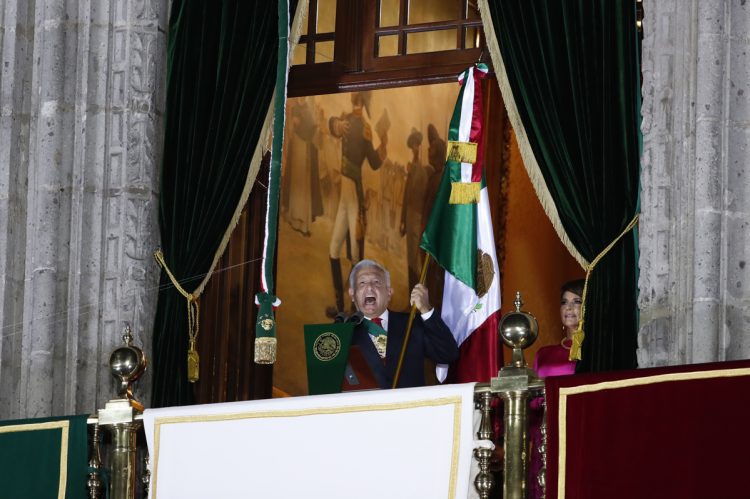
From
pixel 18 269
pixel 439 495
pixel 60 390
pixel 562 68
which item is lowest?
pixel 439 495

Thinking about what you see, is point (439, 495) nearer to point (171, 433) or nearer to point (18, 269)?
point (171, 433)

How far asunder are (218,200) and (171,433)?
1.49 metres

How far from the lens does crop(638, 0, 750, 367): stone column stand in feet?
21.9

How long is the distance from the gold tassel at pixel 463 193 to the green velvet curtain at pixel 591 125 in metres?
0.44

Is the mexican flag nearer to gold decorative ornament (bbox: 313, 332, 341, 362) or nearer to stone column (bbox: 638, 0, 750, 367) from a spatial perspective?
A: gold decorative ornament (bbox: 313, 332, 341, 362)

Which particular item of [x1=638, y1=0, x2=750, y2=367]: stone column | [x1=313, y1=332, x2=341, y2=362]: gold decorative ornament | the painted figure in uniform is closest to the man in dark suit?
[x1=313, y1=332, x2=341, y2=362]: gold decorative ornament

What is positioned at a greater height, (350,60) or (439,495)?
(350,60)

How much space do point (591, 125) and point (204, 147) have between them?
6.18 ft

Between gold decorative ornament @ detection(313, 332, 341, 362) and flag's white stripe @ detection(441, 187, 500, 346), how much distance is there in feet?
1.96

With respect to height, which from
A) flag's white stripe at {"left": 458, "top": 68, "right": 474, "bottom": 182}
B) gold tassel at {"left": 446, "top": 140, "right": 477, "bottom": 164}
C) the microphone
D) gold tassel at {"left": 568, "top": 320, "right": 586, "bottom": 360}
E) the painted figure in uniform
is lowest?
gold tassel at {"left": 568, "top": 320, "right": 586, "bottom": 360}

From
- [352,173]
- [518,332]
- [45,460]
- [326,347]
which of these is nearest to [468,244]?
[326,347]

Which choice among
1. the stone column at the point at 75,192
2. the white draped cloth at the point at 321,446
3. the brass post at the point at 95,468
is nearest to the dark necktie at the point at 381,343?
the stone column at the point at 75,192

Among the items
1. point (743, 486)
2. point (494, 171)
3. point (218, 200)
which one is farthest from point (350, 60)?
point (743, 486)

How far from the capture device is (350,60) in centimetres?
868
